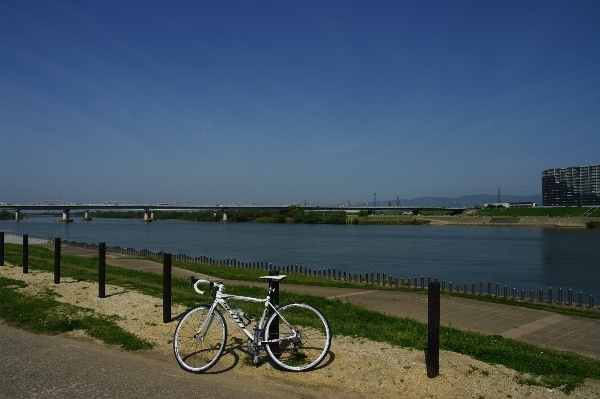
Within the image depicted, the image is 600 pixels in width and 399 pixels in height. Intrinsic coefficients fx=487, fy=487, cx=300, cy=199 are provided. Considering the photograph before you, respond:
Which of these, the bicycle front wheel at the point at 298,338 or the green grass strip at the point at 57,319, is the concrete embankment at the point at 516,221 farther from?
the bicycle front wheel at the point at 298,338

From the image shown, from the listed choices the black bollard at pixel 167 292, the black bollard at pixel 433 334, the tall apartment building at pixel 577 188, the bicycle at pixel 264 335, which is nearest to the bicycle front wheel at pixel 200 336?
the bicycle at pixel 264 335

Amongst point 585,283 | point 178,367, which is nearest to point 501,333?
point 178,367

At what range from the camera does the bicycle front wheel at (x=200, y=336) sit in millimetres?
5781

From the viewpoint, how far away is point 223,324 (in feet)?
18.9

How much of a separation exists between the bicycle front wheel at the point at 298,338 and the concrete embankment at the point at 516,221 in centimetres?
11189

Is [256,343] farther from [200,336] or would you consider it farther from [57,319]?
[57,319]

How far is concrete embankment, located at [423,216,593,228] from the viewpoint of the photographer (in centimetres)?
10500

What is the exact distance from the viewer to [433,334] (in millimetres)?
5516

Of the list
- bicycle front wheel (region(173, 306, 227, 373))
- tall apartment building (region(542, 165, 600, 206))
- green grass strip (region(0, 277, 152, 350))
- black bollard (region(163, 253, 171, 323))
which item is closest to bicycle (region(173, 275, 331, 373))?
bicycle front wheel (region(173, 306, 227, 373))

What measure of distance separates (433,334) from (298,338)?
5.12ft

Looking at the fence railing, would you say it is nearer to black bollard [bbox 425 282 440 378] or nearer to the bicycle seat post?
the bicycle seat post

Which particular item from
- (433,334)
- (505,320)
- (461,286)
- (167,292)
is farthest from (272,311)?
(461,286)

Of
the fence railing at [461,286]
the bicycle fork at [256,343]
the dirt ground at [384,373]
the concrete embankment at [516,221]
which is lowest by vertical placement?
the fence railing at [461,286]

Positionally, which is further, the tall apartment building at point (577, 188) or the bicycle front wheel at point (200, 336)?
the tall apartment building at point (577, 188)
